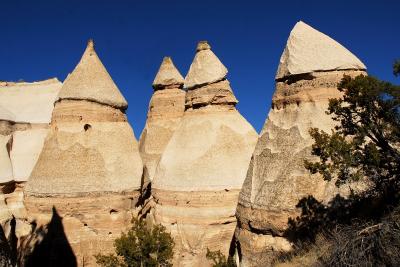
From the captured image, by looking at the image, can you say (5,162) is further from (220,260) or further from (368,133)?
(368,133)

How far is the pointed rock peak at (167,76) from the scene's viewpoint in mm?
23000

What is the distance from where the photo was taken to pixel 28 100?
68.4 ft

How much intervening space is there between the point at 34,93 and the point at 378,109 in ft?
58.9

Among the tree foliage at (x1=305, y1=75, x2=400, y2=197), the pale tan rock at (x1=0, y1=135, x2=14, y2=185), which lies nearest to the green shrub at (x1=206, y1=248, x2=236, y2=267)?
the tree foliage at (x1=305, y1=75, x2=400, y2=197)

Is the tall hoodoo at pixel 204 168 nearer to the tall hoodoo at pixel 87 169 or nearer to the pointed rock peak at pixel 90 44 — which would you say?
the tall hoodoo at pixel 87 169

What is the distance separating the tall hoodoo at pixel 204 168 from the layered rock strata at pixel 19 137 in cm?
537

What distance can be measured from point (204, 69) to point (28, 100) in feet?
30.1

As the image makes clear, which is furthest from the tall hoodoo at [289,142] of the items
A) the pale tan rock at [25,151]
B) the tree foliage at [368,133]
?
the pale tan rock at [25,151]

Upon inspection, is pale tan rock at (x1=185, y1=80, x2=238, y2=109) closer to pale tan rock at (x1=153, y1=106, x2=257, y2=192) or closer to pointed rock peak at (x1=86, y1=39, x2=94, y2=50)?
pale tan rock at (x1=153, y1=106, x2=257, y2=192)

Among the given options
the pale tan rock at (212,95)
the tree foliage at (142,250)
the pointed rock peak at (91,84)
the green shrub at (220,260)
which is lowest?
the green shrub at (220,260)

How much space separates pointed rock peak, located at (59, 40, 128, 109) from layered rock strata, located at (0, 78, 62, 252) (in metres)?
3.61

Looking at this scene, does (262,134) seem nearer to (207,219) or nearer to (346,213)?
(346,213)

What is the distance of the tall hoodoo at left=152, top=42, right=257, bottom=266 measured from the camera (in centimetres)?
1512

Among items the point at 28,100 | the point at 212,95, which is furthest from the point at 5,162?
the point at 212,95
